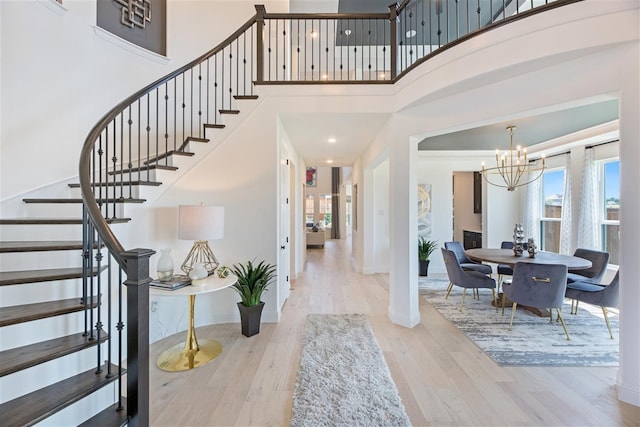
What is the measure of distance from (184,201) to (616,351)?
4.75m

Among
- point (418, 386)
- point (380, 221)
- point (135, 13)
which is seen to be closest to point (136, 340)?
point (418, 386)

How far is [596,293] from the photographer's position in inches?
111

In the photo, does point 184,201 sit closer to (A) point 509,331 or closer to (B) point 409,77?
(B) point 409,77

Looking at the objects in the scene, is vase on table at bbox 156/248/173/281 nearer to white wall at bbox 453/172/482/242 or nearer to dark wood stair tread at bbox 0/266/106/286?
dark wood stair tread at bbox 0/266/106/286

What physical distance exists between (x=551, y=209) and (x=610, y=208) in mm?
1051

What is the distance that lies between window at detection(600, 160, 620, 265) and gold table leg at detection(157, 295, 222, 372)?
5901mm

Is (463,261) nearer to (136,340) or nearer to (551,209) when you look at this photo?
(551,209)

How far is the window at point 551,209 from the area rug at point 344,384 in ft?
15.4

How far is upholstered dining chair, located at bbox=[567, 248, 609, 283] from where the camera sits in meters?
3.40

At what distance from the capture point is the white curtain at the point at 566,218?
4.69 meters

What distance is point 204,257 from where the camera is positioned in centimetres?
307

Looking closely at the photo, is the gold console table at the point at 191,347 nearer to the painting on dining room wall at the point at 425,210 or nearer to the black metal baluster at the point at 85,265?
the black metal baluster at the point at 85,265

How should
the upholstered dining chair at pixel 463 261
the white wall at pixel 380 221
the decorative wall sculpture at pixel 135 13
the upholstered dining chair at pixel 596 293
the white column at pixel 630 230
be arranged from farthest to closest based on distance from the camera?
1. the white wall at pixel 380 221
2. the upholstered dining chair at pixel 463 261
3. the decorative wall sculpture at pixel 135 13
4. the upholstered dining chair at pixel 596 293
5. the white column at pixel 630 230

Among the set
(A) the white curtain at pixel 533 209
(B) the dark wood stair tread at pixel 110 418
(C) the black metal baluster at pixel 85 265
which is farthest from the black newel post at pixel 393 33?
(A) the white curtain at pixel 533 209
